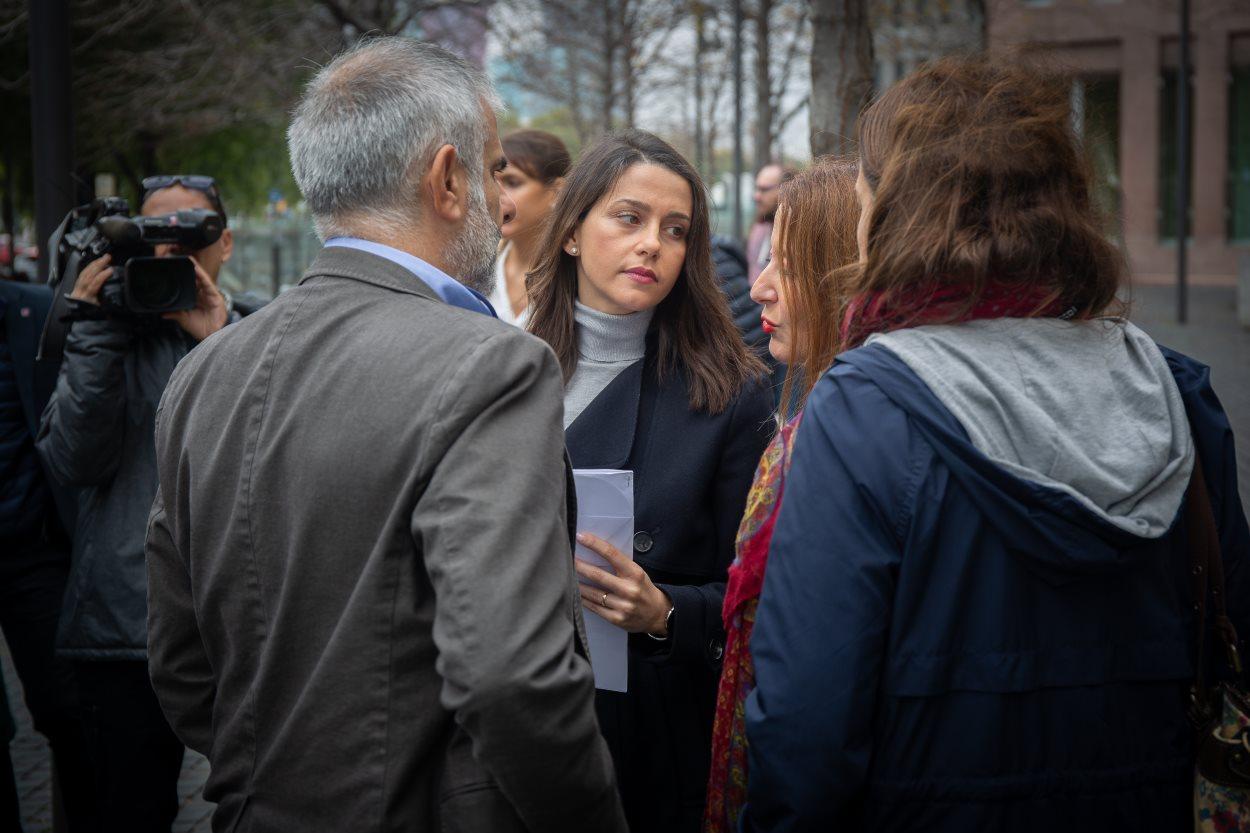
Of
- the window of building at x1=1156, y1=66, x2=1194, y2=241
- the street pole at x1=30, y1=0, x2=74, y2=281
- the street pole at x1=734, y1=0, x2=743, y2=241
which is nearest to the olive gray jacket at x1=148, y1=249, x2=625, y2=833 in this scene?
the street pole at x1=30, y1=0, x2=74, y2=281

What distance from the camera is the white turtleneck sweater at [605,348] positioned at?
3.01 metres

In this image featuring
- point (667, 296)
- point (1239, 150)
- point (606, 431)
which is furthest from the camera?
point (1239, 150)

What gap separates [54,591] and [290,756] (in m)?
2.42

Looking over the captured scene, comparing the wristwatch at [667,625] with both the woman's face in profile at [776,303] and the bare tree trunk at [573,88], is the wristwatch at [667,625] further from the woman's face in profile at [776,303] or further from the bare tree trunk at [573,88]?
the bare tree trunk at [573,88]

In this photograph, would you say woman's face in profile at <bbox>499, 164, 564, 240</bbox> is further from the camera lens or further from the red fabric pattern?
the red fabric pattern

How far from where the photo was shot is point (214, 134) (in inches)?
920

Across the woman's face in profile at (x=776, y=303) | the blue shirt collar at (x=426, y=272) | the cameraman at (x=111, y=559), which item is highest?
the blue shirt collar at (x=426, y=272)

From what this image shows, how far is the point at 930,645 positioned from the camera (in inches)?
72.7

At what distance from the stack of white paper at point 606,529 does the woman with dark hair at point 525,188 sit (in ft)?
8.45

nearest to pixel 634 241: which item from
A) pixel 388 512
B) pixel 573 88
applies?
pixel 388 512

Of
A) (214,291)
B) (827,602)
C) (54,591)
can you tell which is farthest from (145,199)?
(827,602)

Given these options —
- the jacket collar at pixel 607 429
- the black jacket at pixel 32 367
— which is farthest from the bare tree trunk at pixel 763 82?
the jacket collar at pixel 607 429

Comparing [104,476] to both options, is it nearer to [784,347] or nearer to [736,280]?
[784,347]

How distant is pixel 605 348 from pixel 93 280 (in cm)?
153
